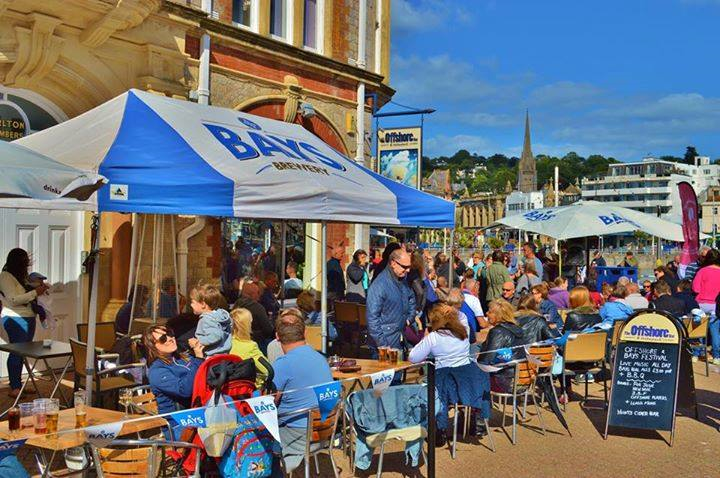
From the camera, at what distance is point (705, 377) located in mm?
10406

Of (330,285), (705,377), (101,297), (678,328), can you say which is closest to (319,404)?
(678,328)

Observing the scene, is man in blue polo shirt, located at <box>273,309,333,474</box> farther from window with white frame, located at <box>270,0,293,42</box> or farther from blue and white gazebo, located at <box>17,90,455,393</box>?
window with white frame, located at <box>270,0,293,42</box>

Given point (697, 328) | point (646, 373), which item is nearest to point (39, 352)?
point (646, 373)

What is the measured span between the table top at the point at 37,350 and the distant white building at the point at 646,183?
138921mm

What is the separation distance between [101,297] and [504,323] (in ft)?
19.4

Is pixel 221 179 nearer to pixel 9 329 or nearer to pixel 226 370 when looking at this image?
pixel 226 370

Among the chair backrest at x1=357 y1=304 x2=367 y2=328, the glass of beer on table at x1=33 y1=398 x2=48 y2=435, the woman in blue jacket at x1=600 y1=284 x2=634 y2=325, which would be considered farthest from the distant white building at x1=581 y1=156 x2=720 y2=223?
the glass of beer on table at x1=33 y1=398 x2=48 y2=435

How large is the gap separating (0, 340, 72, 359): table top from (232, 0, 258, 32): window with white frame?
24.3 ft

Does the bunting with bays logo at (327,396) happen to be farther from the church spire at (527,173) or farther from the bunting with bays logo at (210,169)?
the church spire at (527,173)

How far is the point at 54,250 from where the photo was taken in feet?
31.1

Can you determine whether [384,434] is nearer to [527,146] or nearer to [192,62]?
[192,62]

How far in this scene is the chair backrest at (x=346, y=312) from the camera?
10.2 m

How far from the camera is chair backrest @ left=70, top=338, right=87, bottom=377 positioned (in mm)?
6320

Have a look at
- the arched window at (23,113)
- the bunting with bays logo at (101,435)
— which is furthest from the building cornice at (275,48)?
the bunting with bays logo at (101,435)
